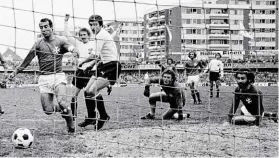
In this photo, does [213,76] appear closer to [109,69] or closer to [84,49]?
[84,49]

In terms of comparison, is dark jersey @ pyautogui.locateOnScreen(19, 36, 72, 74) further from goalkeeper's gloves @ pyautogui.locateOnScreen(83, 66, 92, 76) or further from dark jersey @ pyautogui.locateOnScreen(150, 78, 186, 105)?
dark jersey @ pyautogui.locateOnScreen(150, 78, 186, 105)

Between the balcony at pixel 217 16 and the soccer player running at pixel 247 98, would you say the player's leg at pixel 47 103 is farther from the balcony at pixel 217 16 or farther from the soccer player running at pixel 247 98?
the balcony at pixel 217 16

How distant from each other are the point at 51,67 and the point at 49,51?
280 mm

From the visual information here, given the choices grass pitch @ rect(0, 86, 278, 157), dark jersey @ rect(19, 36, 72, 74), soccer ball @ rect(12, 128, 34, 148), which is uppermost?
dark jersey @ rect(19, 36, 72, 74)

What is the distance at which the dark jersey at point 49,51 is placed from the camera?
589 cm

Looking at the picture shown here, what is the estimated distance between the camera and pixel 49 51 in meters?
5.90

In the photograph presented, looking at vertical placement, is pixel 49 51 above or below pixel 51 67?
above

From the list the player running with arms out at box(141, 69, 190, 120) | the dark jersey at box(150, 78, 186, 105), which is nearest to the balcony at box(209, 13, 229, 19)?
the player running with arms out at box(141, 69, 190, 120)

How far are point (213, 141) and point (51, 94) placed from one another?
8.92ft

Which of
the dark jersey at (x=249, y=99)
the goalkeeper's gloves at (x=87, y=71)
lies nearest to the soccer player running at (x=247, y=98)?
the dark jersey at (x=249, y=99)

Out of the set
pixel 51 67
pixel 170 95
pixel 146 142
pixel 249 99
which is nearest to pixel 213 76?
pixel 170 95

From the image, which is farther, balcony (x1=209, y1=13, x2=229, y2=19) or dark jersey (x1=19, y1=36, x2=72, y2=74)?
balcony (x1=209, y1=13, x2=229, y2=19)

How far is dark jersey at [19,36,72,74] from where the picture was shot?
19.3ft

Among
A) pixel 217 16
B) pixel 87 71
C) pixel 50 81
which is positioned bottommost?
pixel 50 81
